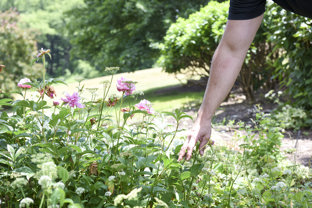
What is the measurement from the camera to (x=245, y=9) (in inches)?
67.6

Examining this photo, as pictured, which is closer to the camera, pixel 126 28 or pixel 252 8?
pixel 252 8

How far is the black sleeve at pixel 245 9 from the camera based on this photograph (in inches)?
67.3

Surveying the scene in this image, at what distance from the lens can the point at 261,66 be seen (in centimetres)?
739

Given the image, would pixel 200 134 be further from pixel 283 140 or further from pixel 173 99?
pixel 173 99

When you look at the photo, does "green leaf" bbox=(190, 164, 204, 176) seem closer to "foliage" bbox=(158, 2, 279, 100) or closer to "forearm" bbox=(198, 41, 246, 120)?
"forearm" bbox=(198, 41, 246, 120)

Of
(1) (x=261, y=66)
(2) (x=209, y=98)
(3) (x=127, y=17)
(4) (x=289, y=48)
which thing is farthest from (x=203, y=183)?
(3) (x=127, y=17)

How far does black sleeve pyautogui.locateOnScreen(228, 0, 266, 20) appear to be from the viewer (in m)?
1.71

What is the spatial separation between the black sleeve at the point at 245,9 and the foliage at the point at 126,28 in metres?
9.00

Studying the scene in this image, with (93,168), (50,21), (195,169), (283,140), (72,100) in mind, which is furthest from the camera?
(50,21)

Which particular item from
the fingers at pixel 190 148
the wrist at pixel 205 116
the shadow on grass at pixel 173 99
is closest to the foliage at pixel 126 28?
the shadow on grass at pixel 173 99

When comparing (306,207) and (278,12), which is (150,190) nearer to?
(306,207)

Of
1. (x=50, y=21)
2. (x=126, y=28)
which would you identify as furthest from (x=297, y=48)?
(x=50, y=21)

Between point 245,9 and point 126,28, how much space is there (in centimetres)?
1125

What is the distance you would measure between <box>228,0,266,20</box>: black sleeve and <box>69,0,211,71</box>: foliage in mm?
8998
